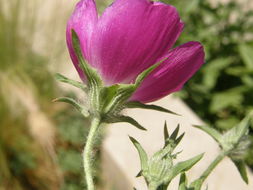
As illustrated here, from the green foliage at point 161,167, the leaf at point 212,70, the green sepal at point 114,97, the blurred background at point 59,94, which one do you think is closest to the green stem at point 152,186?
the green foliage at point 161,167

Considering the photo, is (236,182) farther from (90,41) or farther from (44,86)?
(90,41)

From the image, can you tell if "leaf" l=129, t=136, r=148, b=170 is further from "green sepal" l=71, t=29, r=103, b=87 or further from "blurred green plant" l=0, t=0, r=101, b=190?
"blurred green plant" l=0, t=0, r=101, b=190

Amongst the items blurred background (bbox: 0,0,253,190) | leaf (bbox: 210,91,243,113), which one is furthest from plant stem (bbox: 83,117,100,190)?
leaf (bbox: 210,91,243,113)

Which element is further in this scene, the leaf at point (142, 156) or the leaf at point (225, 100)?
the leaf at point (225, 100)

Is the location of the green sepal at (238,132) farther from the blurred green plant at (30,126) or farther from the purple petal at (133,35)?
the blurred green plant at (30,126)

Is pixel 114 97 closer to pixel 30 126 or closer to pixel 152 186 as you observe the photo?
pixel 152 186

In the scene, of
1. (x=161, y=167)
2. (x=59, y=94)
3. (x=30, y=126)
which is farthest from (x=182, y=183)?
(x=59, y=94)
